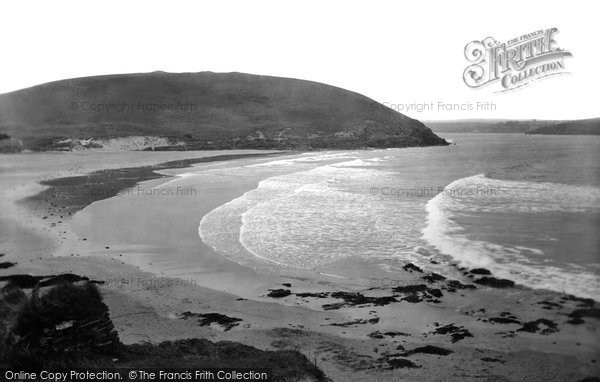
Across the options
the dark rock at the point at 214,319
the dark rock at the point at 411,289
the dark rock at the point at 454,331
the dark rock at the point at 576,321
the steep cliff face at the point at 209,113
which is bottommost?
the dark rock at the point at 576,321

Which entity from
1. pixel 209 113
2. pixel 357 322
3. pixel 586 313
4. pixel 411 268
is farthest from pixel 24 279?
pixel 209 113

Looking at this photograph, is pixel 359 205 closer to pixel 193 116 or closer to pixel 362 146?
pixel 362 146

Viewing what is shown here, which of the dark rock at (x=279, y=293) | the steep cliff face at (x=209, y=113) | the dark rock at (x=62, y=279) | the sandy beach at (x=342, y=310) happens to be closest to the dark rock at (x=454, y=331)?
the sandy beach at (x=342, y=310)

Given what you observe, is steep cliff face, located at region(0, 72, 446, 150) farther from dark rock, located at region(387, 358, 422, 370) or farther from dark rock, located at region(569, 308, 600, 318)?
dark rock, located at region(387, 358, 422, 370)

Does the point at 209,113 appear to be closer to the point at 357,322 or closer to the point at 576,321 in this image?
Result: the point at 357,322

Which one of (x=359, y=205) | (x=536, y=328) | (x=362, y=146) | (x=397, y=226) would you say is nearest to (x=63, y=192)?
(x=359, y=205)

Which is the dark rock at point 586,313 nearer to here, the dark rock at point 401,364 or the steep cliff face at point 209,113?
the dark rock at point 401,364

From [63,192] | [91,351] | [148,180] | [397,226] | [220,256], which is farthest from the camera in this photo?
[148,180]
